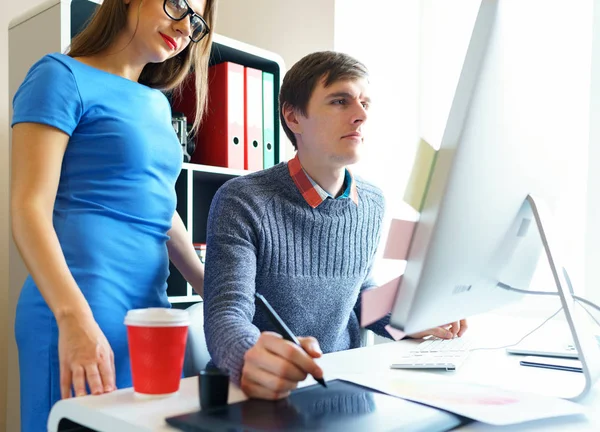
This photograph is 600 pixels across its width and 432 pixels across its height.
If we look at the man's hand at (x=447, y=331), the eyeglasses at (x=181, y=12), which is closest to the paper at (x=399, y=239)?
the man's hand at (x=447, y=331)

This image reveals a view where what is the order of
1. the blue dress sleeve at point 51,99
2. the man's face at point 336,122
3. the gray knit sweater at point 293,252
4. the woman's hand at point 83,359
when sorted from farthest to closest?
the man's face at point 336,122, the gray knit sweater at point 293,252, the blue dress sleeve at point 51,99, the woman's hand at point 83,359

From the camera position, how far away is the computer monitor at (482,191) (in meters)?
0.59

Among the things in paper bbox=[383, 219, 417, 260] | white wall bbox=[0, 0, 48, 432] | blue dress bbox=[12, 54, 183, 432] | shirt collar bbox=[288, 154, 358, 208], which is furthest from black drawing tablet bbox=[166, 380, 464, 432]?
white wall bbox=[0, 0, 48, 432]

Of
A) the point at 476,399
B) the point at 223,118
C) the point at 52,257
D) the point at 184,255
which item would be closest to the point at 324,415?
the point at 476,399

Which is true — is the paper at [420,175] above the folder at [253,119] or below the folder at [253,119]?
below

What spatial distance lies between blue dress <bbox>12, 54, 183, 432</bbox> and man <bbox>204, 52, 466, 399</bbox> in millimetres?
168

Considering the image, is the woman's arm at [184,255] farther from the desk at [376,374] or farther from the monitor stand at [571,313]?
the monitor stand at [571,313]

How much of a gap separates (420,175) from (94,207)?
0.76m

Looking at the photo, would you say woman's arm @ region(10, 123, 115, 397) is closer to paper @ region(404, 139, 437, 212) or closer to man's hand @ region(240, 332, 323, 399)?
man's hand @ region(240, 332, 323, 399)

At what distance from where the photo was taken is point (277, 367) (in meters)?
0.74

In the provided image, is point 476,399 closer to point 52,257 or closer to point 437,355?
point 437,355

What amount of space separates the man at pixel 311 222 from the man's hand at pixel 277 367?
301mm


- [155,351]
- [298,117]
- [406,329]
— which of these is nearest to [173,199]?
[298,117]

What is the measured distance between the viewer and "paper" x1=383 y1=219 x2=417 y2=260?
0.63 meters
